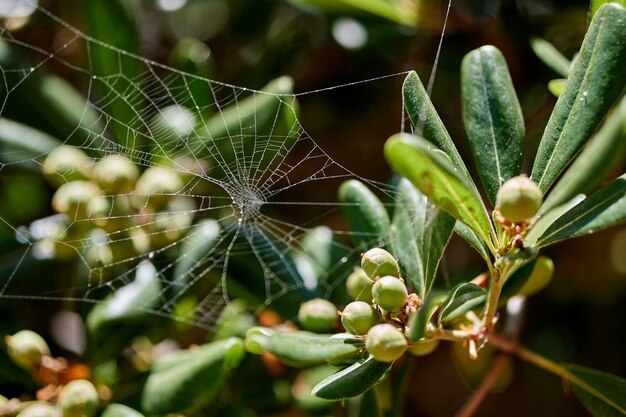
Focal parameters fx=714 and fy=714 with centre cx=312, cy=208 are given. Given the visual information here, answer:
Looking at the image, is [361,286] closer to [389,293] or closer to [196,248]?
[389,293]

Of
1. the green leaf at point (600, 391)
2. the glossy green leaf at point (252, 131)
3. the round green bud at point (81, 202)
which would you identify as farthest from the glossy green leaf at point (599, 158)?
the round green bud at point (81, 202)

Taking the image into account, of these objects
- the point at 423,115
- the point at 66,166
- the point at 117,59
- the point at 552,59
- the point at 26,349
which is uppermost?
the point at 117,59

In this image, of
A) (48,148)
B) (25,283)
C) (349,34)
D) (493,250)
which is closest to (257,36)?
(349,34)

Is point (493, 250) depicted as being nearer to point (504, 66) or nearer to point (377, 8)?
point (504, 66)

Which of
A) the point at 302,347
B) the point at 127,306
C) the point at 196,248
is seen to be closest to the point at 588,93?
the point at 302,347

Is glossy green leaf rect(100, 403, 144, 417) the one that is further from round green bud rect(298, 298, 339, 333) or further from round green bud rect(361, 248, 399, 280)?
round green bud rect(361, 248, 399, 280)

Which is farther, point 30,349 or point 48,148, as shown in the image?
point 48,148

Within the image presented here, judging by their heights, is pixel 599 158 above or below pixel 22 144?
below

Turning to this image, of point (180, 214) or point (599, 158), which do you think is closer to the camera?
point (599, 158)
